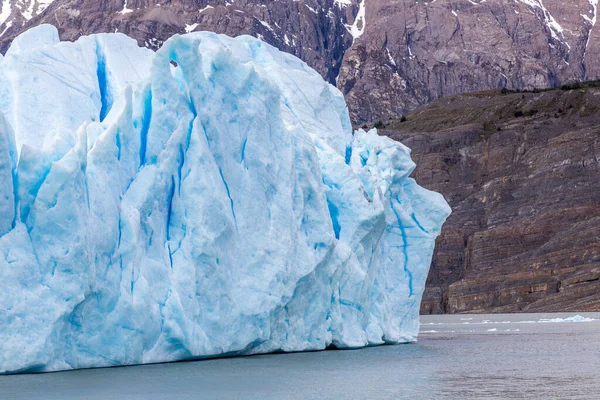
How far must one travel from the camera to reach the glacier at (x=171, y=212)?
20.0 meters

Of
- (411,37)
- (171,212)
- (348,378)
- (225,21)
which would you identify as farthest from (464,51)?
(348,378)

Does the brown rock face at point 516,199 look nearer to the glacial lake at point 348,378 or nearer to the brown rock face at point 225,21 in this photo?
the glacial lake at point 348,378

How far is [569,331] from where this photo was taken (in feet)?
139

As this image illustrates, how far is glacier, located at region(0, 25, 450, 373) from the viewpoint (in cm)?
2005

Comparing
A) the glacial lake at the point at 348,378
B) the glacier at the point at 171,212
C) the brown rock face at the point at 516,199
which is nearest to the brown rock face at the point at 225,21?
the brown rock face at the point at 516,199

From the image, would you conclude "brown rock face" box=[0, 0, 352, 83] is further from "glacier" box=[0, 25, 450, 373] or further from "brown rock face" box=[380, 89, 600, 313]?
"glacier" box=[0, 25, 450, 373]

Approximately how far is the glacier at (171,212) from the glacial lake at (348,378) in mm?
613

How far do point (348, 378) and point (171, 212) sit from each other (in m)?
5.31

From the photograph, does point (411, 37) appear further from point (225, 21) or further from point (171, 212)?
point (171, 212)

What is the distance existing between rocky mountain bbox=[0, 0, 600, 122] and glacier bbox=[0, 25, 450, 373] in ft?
349

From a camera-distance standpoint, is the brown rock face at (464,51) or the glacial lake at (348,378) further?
the brown rock face at (464,51)

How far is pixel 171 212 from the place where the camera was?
23219 millimetres

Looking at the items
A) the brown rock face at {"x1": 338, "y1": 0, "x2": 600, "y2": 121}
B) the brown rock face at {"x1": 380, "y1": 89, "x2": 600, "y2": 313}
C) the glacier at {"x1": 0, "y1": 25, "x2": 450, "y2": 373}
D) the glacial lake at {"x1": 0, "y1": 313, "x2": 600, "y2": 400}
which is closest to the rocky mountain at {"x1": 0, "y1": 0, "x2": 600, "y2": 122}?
the brown rock face at {"x1": 338, "y1": 0, "x2": 600, "y2": 121}

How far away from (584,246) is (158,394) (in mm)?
54655
